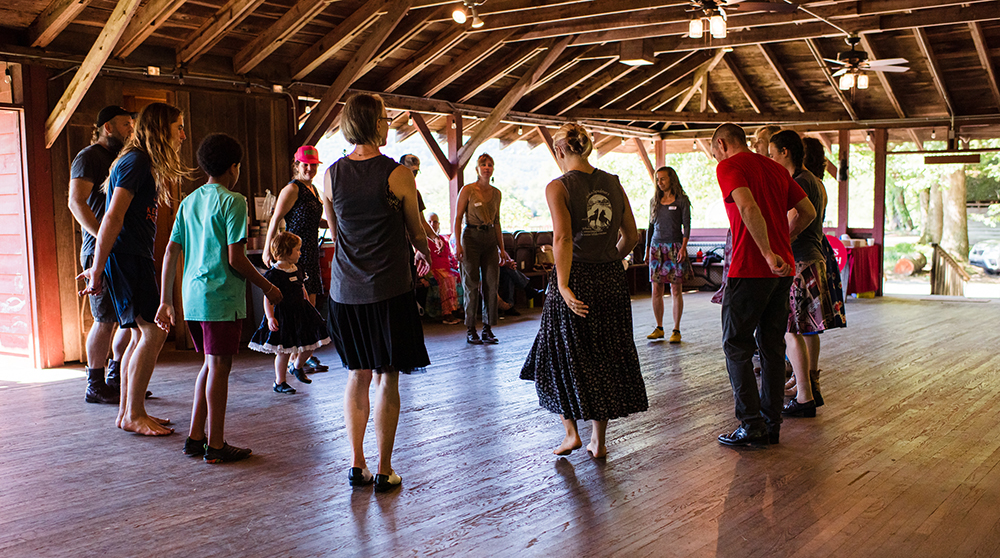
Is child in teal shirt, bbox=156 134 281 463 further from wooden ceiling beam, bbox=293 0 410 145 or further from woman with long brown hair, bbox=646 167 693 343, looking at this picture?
wooden ceiling beam, bbox=293 0 410 145

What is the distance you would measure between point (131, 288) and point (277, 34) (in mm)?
3734

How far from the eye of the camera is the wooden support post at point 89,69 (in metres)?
5.53

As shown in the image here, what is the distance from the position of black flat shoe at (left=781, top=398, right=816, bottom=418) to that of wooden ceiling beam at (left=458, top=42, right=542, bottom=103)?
20.7 feet

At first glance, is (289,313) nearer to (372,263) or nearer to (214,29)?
(372,263)

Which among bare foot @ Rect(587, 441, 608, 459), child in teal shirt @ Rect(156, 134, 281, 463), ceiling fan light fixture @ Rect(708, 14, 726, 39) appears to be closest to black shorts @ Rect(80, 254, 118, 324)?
child in teal shirt @ Rect(156, 134, 281, 463)

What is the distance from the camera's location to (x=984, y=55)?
10.1 meters

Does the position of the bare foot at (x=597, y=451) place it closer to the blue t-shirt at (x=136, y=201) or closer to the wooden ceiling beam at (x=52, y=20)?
the blue t-shirt at (x=136, y=201)

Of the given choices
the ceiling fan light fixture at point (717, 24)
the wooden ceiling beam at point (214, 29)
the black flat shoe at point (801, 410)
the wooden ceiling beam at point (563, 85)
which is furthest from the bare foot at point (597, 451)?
the wooden ceiling beam at point (563, 85)

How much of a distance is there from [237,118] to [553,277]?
4976mm

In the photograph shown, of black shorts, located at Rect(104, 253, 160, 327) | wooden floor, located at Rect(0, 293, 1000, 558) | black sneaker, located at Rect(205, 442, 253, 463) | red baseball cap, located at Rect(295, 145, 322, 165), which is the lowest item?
wooden floor, located at Rect(0, 293, 1000, 558)

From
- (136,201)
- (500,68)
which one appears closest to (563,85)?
(500,68)

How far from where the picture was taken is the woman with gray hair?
9.80ft

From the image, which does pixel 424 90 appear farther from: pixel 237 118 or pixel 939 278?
pixel 939 278

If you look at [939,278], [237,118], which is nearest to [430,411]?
[237,118]
